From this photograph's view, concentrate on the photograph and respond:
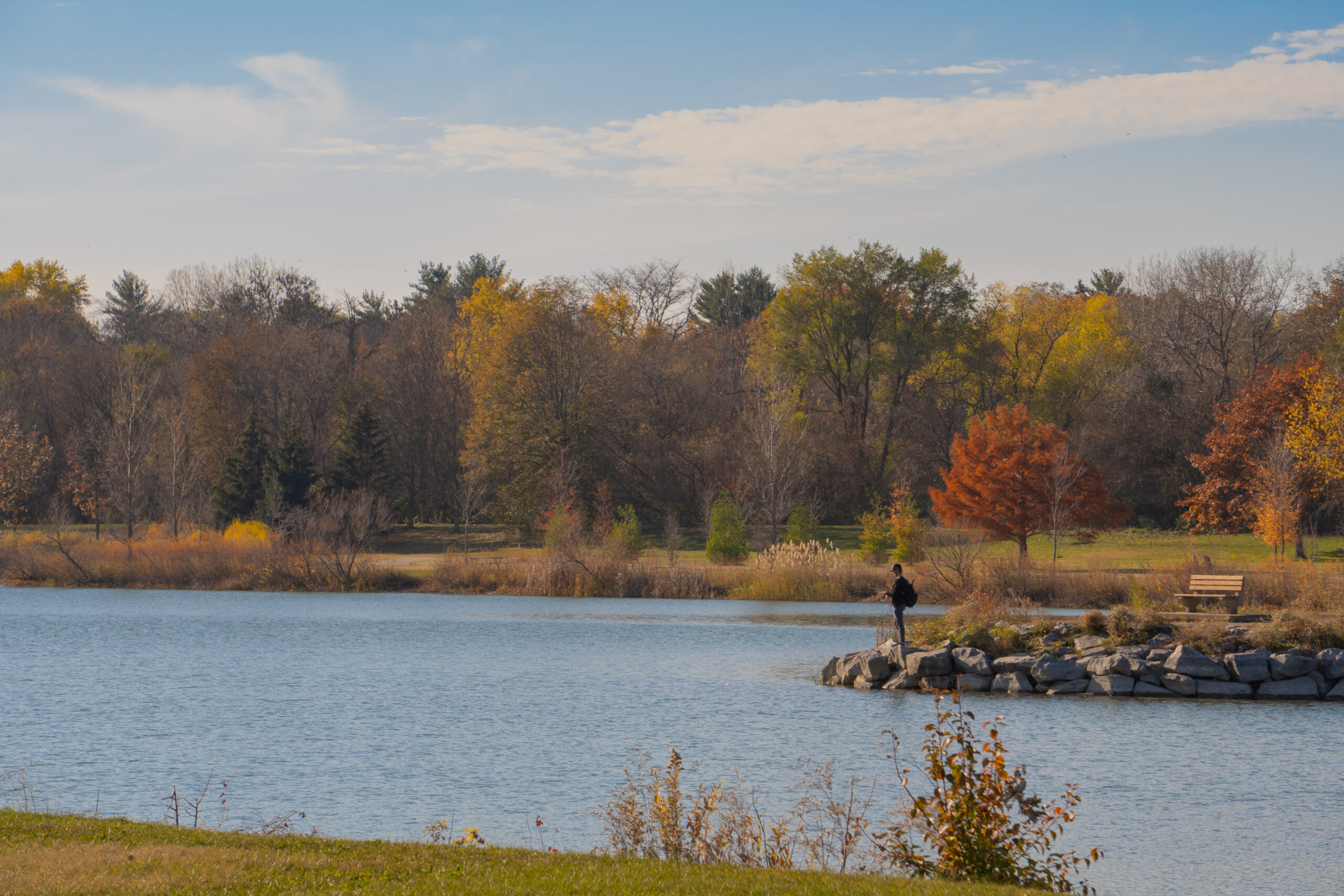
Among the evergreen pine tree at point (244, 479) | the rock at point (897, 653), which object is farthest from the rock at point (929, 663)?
the evergreen pine tree at point (244, 479)

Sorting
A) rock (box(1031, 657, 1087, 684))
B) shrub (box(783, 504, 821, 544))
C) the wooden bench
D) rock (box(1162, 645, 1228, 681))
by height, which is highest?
shrub (box(783, 504, 821, 544))

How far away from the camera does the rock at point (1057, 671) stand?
23.8 m

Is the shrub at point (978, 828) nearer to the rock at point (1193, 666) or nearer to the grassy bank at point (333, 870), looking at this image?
the grassy bank at point (333, 870)

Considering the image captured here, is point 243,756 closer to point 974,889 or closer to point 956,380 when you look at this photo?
point 974,889

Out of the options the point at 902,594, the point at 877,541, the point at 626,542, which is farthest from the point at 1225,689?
the point at 626,542

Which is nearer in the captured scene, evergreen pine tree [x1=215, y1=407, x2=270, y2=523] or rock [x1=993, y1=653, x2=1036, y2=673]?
rock [x1=993, y1=653, x2=1036, y2=673]

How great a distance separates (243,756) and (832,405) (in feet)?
187

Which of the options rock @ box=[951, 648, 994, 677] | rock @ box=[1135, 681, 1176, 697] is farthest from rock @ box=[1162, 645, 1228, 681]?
rock @ box=[951, 648, 994, 677]

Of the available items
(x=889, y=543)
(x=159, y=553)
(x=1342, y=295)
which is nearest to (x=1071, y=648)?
(x=889, y=543)

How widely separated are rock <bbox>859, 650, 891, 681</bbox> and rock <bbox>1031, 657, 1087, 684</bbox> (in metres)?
2.93

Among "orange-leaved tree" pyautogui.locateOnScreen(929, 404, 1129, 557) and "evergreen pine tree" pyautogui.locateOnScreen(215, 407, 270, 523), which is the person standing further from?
"evergreen pine tree" pyautogui.locateOnScreen(215, 407, 270, 523)

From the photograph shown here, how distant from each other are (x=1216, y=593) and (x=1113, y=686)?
6.88 m

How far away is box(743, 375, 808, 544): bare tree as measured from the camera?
5816 centimetres

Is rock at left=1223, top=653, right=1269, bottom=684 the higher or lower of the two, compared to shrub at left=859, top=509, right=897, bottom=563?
lower
